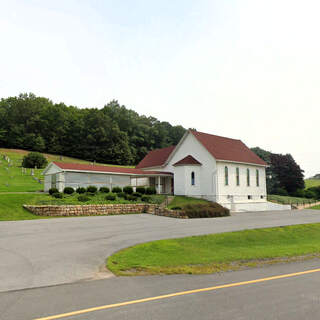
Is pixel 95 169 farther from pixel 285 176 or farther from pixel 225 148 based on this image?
pixel 285 176

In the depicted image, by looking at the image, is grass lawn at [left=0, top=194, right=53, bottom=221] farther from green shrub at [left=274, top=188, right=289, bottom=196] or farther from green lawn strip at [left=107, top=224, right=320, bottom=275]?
green shrub at [left=274, top=188, right=289, bottom=196]

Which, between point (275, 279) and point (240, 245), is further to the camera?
point (240, 245)

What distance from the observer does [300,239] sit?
16031mm

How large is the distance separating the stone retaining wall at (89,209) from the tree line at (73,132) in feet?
182

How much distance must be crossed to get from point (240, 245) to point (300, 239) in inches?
187

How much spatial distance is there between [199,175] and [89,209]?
49.9 ft

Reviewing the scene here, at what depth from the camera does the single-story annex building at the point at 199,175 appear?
31.4m

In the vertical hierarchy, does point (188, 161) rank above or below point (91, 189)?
above

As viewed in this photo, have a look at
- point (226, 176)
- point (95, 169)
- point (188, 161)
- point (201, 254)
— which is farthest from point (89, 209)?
point (226, 176)

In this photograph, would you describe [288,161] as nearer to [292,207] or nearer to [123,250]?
[292,207]

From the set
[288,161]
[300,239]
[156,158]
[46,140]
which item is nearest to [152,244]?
[300,239]

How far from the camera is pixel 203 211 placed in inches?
1016

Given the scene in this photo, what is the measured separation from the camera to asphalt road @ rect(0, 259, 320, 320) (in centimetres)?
497

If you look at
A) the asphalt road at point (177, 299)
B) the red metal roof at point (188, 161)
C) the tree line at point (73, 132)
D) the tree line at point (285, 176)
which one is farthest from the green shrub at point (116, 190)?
the tree line at point (73, 132)
